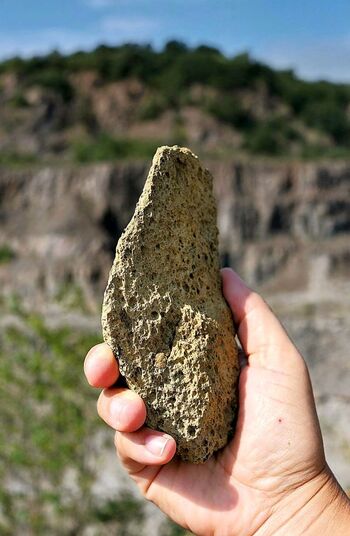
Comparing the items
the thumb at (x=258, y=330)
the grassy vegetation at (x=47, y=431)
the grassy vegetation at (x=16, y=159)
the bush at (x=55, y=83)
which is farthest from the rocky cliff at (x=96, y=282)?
the bush at (x=55, y=83)

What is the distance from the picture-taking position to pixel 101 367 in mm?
2615

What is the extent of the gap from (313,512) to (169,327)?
0.86m

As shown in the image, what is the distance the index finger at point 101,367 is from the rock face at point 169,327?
43 millimetres

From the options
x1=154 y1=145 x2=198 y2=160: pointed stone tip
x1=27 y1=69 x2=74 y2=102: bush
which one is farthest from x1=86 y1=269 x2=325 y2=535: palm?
x1=27 y1=69 x2=74 y2=102: bush

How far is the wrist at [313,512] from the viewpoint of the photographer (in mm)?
2514

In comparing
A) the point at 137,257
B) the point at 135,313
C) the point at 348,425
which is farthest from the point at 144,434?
the point at 348,425

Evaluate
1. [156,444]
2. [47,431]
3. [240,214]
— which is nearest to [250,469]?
[156,444]

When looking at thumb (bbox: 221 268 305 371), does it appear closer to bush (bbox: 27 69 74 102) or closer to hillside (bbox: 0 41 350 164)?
hillside (bbox: 0 41 350 164)

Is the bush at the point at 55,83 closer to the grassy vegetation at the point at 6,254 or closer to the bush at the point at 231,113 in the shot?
the bush at the point at 231,113

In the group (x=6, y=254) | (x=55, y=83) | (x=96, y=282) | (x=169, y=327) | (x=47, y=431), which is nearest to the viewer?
(x=169, y=327)

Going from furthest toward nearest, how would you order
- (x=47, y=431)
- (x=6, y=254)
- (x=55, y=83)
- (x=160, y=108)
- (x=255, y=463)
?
(x=55, y=83) < (x=160, y=108) < (x=6, y=254) < (x=47, y=431) < (x=255, y=463)

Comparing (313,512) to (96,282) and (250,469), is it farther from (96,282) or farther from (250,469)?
(96,282)

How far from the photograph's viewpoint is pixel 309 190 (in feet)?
67.2

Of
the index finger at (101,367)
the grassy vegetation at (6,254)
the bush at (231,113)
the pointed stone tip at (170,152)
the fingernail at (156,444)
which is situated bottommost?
the grassy vegetation at (6,254)
